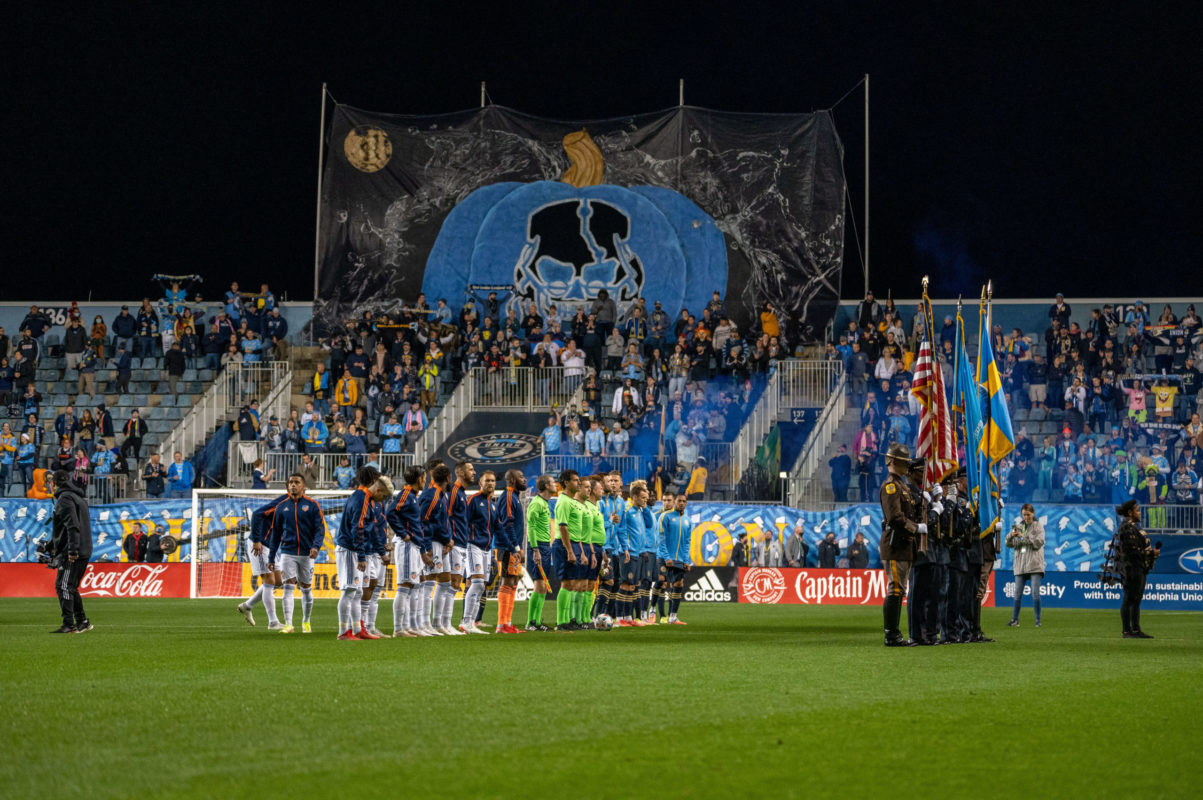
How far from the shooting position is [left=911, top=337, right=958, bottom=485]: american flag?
18.4 meters

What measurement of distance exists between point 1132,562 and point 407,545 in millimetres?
10543

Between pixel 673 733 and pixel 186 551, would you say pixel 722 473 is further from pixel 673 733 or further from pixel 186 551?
pixel 673 733

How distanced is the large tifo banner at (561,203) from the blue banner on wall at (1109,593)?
12557 mm

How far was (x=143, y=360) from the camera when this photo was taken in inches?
1677

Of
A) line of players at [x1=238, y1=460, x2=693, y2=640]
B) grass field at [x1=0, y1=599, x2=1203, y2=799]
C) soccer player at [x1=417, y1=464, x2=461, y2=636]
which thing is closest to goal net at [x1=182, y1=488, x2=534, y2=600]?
line of players at [x1=238, y1=460, x2=693, y2=640]

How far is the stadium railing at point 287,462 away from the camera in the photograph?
36.7 m

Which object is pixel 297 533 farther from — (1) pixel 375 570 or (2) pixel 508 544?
(2) pixel 508 544

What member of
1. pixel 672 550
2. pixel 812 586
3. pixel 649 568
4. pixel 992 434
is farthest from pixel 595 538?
pixel 812 586

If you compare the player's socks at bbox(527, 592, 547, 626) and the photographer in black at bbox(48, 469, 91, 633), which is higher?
the photographer in black at bbox(48, 469, 91, 633)

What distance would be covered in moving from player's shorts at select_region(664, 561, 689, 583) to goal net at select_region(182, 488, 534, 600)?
31.1 feet

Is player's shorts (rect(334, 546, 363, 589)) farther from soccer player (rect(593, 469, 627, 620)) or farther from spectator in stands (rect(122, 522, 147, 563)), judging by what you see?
spectator in stands (rect(122, 522, 147, 563))

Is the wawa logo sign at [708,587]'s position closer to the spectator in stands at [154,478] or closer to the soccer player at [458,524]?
the spectator in stands at [154,478]

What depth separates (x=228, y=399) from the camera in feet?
133

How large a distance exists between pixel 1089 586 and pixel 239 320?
2513 centimetres
